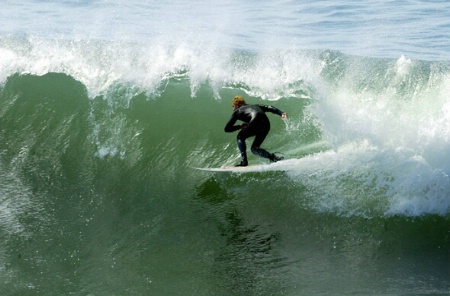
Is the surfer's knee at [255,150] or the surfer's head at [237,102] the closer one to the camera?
the surfer's knee at [255,150]

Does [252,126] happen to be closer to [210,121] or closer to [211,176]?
[211,176]

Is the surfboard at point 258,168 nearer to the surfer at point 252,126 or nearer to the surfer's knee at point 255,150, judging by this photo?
the surfer at point 252,126

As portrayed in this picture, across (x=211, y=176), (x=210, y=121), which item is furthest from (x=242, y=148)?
(x=210, y=121)

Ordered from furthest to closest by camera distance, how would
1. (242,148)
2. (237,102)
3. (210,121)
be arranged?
(210,121)
(237,102)
(242,148)

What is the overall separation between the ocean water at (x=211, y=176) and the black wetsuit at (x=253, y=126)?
40 cm

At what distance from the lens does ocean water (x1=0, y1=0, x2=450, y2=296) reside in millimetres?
8398

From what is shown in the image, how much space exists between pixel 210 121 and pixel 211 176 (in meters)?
1.79

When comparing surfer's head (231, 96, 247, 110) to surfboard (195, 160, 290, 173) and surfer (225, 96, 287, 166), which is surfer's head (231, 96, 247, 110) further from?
surfboard (195, 160, 290, 173)

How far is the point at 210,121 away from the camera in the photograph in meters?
12.6

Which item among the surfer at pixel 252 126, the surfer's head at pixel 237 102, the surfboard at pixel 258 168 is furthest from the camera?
the surfer's head at pixel 237 102

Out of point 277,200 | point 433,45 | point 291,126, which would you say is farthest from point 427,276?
point 433,45

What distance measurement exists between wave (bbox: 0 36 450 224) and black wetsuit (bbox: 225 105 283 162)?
43cm

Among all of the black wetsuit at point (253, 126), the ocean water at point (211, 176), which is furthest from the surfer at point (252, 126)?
the ocean water at point (211, 176)

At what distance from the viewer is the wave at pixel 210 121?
10.2 metres
